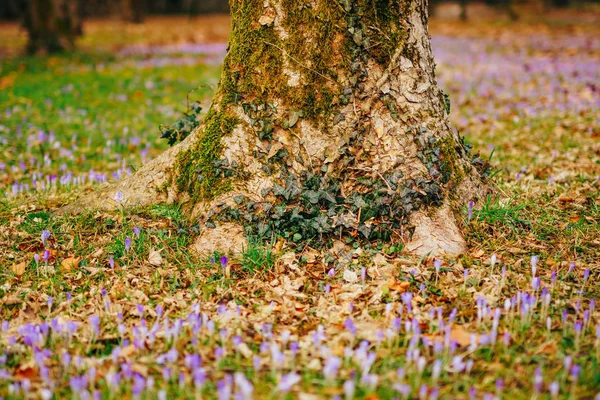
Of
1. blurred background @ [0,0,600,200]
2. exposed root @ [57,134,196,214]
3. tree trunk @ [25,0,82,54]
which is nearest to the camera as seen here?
exposed root @ [57,134,196,214]

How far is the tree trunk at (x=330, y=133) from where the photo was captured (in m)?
4.02

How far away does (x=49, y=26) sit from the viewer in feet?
58.7

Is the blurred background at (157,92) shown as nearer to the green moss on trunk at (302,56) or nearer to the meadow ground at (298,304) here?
the meadow ground at (298,304)

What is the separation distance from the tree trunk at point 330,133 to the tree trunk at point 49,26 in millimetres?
16074

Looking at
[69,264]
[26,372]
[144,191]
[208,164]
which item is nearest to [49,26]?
[144,191]

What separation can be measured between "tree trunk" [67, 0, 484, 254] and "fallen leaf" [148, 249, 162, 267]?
0.41m

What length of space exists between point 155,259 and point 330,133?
1.64m

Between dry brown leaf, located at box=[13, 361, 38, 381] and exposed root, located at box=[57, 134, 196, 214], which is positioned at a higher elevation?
exposed root, located at box=[57, 134, 196, 214]

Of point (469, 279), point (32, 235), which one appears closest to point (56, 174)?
point (32, 235)

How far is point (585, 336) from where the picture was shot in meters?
3.02

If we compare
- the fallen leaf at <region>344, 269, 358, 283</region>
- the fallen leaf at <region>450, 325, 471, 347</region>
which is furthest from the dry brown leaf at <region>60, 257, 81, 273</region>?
the fallen leaf at <region>450, 325, 471, 347</region>

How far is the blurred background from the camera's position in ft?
22.3

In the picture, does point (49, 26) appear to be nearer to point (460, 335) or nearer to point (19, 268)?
point (19, 268)

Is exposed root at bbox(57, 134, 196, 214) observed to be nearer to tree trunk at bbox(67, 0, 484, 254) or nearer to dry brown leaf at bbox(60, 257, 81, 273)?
tree trunk at bbox(67, 0, 484, 254)
